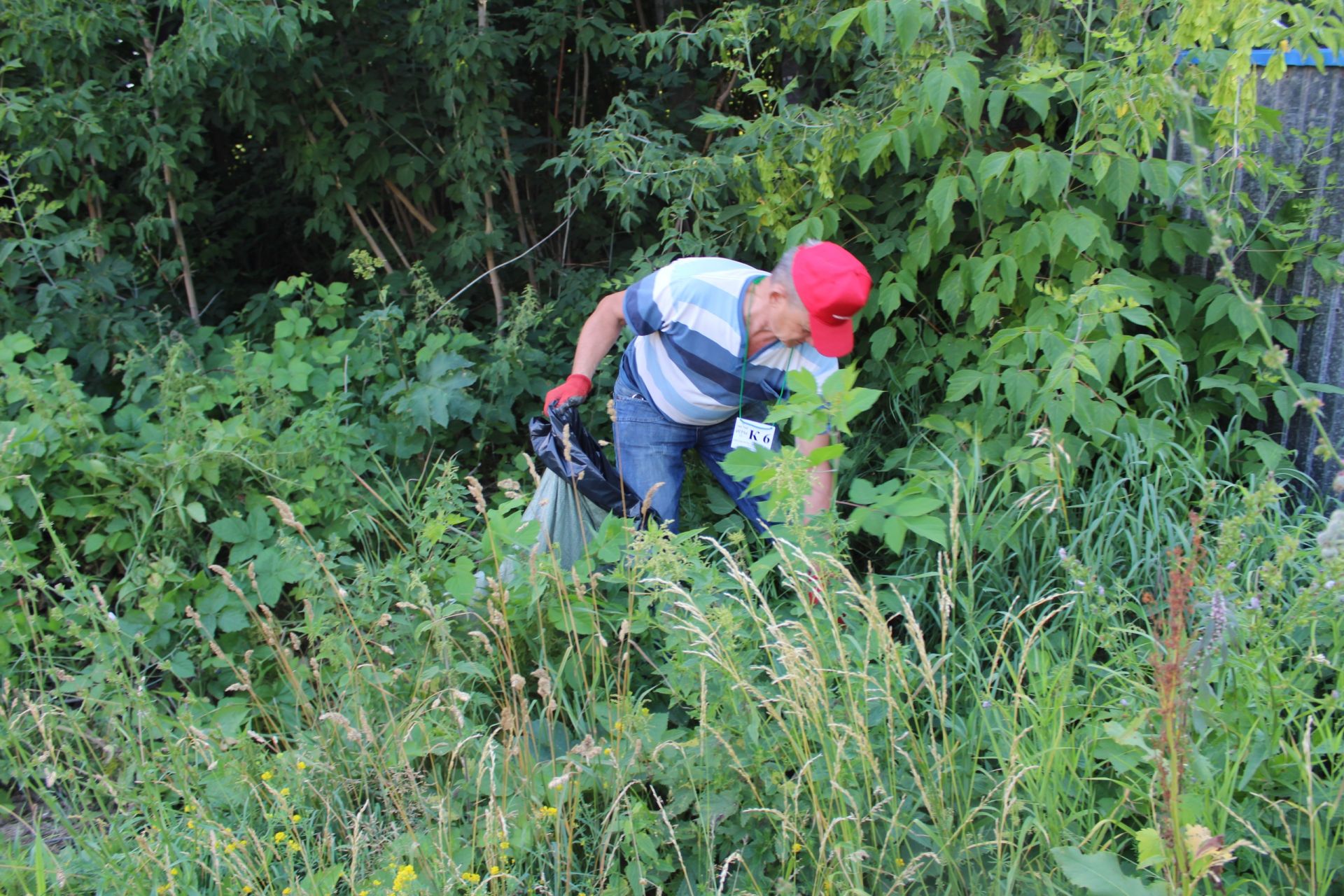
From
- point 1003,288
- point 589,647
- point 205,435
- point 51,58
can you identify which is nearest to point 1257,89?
point 1003,288

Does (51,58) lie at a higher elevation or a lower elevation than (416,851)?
higher

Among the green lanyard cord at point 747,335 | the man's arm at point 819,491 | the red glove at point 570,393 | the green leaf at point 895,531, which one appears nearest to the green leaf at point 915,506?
the green leaf at point 895,531

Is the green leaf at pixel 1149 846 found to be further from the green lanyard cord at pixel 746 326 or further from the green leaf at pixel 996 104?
the green leaf at pixel 996 104

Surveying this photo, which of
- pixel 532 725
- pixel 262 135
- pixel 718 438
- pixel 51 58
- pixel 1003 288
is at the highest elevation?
pixel 51 58

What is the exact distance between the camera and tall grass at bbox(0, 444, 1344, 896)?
185 cm

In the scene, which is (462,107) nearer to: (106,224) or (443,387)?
(443,387)

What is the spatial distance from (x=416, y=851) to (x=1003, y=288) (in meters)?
2.36

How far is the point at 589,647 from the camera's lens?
8.33ft

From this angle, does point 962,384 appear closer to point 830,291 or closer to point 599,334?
point 830,291

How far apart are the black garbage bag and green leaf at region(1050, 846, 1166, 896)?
1.52 m

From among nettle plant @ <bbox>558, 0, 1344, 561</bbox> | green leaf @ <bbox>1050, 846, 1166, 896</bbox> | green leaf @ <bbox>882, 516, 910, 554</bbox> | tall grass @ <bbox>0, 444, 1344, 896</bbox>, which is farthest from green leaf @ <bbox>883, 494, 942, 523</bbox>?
green leaf @ <bbox>1050, 846, 1166, 896</bbox>

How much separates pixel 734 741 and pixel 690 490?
1755 mm

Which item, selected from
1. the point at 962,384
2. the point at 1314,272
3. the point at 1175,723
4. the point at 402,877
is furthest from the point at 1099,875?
the point at 1314,272

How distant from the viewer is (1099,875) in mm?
1679
